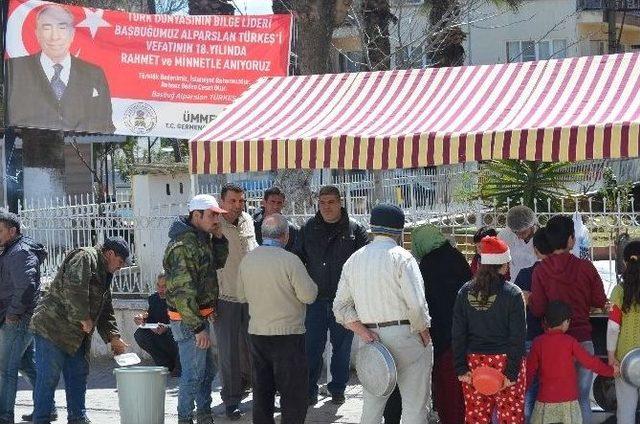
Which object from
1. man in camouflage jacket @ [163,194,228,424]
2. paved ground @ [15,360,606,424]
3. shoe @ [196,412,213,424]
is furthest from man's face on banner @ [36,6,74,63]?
shoe @ [196,412,213,424]

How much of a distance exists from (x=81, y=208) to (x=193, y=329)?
4.81 meters

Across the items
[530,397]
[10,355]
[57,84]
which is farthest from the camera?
[57,84]

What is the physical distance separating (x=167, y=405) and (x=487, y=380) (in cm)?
→ 411

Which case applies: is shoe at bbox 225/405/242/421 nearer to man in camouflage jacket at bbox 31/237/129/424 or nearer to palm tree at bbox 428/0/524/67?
man in camouflage jacket at bbox 31/237/129/424

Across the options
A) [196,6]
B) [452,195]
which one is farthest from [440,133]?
[196,6]

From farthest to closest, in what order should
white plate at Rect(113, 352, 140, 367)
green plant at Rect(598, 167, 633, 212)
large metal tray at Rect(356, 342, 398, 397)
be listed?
green plant at Rect(598, 167, 633, 212) → white plate at Rect(113, 352, 140, 367) → large metal tray at Rect(356, 342, 398, 397)

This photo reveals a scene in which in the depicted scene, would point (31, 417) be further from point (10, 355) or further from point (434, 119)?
point (434, 119)

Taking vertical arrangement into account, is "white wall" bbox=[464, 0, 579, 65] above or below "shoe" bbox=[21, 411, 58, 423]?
above

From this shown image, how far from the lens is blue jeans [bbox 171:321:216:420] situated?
342 inches

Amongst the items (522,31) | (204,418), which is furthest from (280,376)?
(522,31)

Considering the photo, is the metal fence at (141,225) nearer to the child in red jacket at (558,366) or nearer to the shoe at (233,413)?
the shoe at (233,413)

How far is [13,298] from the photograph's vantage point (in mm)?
9312

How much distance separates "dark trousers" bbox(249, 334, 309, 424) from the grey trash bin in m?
0.83

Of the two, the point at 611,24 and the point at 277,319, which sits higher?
the point at 611,24
